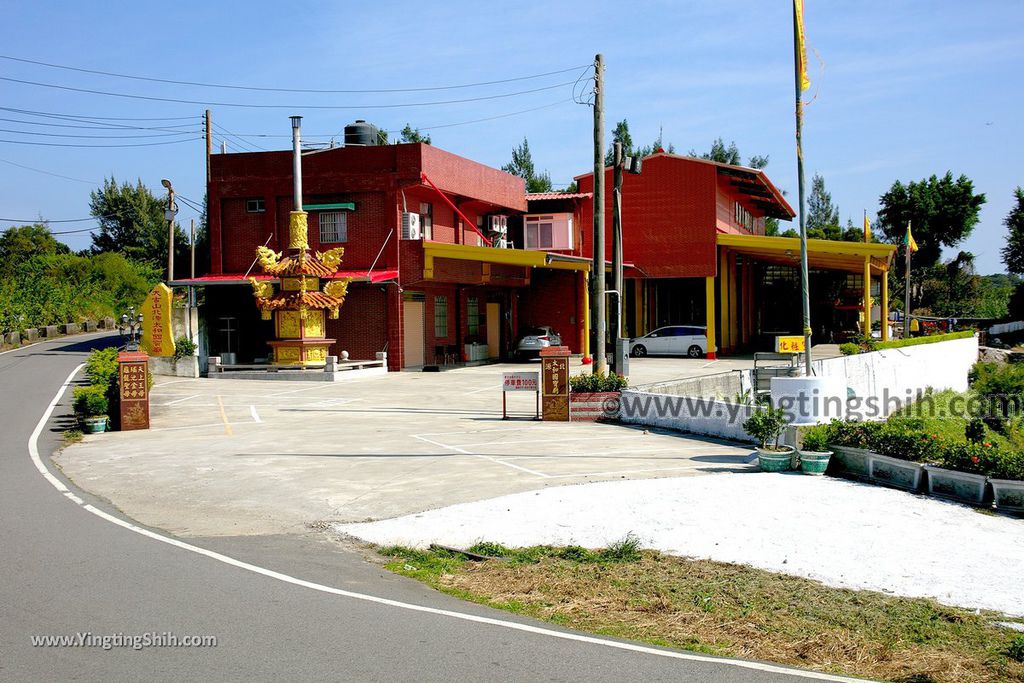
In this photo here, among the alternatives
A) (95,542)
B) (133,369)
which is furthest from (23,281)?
(95,542)

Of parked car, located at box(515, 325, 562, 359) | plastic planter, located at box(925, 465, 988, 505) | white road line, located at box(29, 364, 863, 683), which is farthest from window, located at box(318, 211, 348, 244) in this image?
plastic planter, located at box(925, 465, 988, 505)

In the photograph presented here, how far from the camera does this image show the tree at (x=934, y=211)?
71.8 meters

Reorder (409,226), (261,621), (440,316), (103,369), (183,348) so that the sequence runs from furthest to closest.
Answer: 1. (440,316)
2. (409,226)
3. (183,348)
4. (103,369)
5. (261,621)

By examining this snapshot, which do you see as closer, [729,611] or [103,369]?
[729,611]

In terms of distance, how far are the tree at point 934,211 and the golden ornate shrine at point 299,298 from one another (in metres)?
55.5

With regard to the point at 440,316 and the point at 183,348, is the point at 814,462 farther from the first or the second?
the point at 183,348

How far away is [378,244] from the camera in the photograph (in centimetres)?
3394

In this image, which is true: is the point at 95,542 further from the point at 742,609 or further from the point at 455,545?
the point at 742,609

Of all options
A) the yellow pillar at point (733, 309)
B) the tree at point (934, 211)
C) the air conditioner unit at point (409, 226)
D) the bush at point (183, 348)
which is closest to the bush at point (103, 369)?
the bush at point (183, 348)

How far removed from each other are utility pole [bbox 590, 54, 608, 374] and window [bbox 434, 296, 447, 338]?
15.5 m

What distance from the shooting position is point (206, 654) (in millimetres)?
6223

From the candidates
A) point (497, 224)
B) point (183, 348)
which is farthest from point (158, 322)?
point (497, 224)

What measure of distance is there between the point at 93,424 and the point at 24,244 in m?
49.1

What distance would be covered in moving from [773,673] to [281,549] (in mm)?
5488
